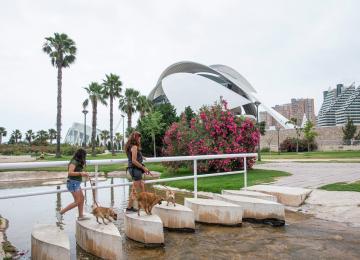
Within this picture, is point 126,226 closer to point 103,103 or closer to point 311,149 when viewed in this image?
point 103,103

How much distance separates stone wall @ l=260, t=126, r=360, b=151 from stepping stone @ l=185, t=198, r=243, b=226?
5037cm

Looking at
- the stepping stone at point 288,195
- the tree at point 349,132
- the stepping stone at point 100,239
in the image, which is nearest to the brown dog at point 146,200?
the stepping stone at point 100,239

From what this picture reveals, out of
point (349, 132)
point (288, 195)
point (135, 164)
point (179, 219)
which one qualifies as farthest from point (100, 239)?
point (349, 132)

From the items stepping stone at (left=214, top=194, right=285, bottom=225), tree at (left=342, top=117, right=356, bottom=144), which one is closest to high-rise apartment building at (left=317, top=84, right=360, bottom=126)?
tree at (left=342, top=117, right=356, bottom=144)

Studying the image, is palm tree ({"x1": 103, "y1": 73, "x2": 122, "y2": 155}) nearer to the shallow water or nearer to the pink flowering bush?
the pink flowering bush

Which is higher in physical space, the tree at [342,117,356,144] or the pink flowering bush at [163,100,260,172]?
the tree at [342,117,356,144]

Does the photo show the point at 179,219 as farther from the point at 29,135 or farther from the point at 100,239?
the point at 29,135

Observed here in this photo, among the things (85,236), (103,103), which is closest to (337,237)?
(85,236)

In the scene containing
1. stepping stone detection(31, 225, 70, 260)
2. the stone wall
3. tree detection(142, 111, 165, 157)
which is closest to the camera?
stepping stone detection(31, 225, 70, 260)

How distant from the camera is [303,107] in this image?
5802 inches

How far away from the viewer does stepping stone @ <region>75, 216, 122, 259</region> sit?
154 inches

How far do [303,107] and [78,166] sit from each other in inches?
6077

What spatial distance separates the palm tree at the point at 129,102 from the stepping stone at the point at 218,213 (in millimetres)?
45392

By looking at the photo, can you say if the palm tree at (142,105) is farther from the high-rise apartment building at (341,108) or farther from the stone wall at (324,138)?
the high-rise apartment building at (341,108)
